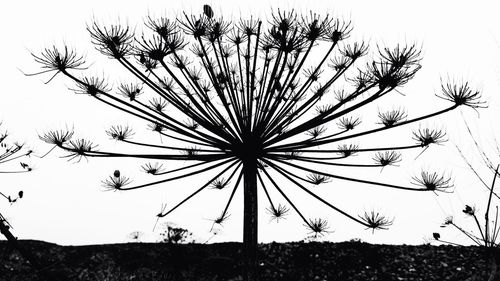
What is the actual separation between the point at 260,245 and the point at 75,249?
284 inches

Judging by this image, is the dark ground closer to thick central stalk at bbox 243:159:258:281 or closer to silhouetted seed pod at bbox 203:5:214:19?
thick central stalk at bbox 243:159:258:281

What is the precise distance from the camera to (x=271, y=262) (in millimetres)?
14906

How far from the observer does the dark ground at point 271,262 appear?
557 inches

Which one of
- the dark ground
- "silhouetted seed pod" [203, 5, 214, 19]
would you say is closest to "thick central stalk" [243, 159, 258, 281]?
"silhouetted seed pod" [203, 5, 214, 19]

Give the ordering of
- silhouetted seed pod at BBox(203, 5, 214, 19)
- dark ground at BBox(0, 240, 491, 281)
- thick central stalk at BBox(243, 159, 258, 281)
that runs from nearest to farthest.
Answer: thick central stalk at BBox(243, 159, 258, 281), silhouetted seed pod at BBox(203, 5, 214, 19), dark ground at BBox(0, 240, 491, 281)

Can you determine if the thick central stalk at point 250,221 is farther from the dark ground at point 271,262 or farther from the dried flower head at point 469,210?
the dark ground at point 271,262

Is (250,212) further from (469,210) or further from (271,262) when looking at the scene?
(271,262)

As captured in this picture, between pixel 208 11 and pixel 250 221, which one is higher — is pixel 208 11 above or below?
above

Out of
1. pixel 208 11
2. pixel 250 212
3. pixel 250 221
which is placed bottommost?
pixel 250 221

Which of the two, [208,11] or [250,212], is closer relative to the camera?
[250,212]

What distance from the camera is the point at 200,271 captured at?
47.9 feet

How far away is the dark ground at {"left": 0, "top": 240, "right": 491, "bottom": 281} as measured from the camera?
14141mm

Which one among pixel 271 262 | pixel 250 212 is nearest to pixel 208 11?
pixel 250 212

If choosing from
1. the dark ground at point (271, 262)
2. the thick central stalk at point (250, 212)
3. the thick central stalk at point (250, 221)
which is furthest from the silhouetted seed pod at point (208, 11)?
the dark ground at point (271, 262)
